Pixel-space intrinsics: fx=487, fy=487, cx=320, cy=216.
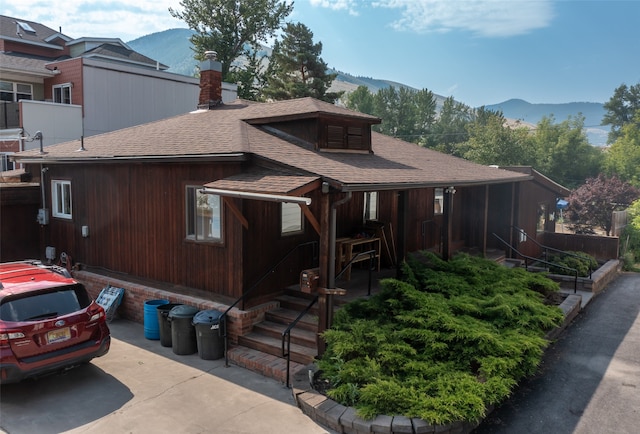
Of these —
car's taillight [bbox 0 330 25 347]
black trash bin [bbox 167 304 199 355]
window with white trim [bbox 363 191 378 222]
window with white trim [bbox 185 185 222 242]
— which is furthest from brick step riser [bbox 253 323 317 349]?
window with white trim [bbox 363 191 378 222]

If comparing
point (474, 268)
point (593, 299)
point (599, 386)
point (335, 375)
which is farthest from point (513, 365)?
point (593, 299)

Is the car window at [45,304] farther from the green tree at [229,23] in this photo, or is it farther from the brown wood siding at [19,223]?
the green tree at [229,23]

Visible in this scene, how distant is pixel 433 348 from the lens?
686 centimetres

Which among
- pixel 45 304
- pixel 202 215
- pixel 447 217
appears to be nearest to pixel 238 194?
pixel 202 215

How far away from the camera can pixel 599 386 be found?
7.36 meters

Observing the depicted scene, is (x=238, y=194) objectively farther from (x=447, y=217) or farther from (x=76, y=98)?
(x=76, y=98)

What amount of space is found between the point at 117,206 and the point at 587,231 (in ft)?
78.8

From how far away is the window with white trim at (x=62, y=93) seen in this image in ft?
69.1

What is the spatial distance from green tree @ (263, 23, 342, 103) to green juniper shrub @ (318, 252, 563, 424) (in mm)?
31876

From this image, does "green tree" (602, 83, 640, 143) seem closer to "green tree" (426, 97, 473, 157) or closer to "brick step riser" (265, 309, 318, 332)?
"green tree" (426, 97, 473, 157)

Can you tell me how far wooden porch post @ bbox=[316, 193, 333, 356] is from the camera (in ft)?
23.9

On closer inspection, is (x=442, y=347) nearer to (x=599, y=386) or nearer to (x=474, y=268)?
(x=599, y=386)

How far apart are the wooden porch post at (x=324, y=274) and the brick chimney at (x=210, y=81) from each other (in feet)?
24.6

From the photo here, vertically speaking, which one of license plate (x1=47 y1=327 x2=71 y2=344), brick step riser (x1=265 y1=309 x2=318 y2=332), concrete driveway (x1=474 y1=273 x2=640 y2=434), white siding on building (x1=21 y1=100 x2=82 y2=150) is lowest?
concrete driveway (x1=474 y1=273 x2=640 y2=434)
